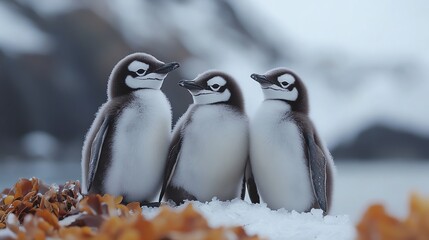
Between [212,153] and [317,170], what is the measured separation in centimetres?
28

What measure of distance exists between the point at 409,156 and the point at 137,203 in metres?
9.45

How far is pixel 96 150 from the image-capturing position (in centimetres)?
157

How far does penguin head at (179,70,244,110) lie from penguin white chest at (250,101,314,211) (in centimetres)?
10

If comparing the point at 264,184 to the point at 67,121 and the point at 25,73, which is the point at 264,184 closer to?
the point at 67,121

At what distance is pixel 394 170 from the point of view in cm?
901

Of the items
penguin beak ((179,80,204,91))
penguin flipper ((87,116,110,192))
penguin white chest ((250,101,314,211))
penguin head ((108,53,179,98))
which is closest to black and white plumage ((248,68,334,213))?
penguin white chest ((250,101,314,211))

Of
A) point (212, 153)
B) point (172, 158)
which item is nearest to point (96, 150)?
point (172, 158)

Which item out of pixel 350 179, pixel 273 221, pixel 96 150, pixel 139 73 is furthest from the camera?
pixel 350 179

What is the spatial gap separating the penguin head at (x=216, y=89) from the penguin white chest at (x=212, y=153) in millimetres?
39

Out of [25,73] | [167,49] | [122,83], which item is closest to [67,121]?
[25,73]

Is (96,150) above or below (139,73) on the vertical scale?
below

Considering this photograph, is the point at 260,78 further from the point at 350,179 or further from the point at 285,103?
the point at 350,179

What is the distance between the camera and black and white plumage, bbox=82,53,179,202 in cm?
157

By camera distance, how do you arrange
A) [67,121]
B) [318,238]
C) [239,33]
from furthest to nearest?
[239,33] < [67,121] < [318,238]
